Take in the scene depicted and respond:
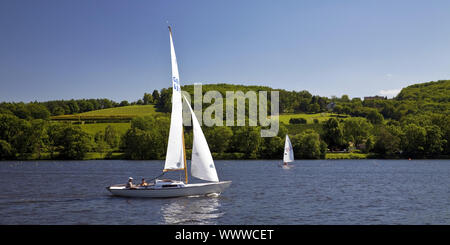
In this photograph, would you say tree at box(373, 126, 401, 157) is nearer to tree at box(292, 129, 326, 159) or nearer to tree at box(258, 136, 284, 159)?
tree at box(292, 129, 326, 159)

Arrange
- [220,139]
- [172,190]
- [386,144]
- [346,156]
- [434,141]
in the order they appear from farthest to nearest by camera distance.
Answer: [386,144]
[434,141]
[346,156]
[220,139]
[172,190]

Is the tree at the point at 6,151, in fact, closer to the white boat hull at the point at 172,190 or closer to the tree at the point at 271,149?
the tree at the point at 271,149

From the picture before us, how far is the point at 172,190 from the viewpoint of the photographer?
40.4m

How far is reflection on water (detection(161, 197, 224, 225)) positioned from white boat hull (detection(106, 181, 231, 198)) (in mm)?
726

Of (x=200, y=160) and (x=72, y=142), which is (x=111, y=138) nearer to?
(x=72, y=142)

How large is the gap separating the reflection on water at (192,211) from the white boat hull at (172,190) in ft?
2.38

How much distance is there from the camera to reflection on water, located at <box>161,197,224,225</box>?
32.0 meters

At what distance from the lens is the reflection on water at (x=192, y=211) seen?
3203 cm

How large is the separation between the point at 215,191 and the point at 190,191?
8.40 ft

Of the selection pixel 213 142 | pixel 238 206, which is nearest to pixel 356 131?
pixel 213 142

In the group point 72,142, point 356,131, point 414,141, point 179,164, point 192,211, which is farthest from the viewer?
point 356,131

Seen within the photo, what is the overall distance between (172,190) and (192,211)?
519 centimetres

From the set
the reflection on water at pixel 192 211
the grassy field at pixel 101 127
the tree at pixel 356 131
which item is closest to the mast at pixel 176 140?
the reflection on water at pixel 192 211
